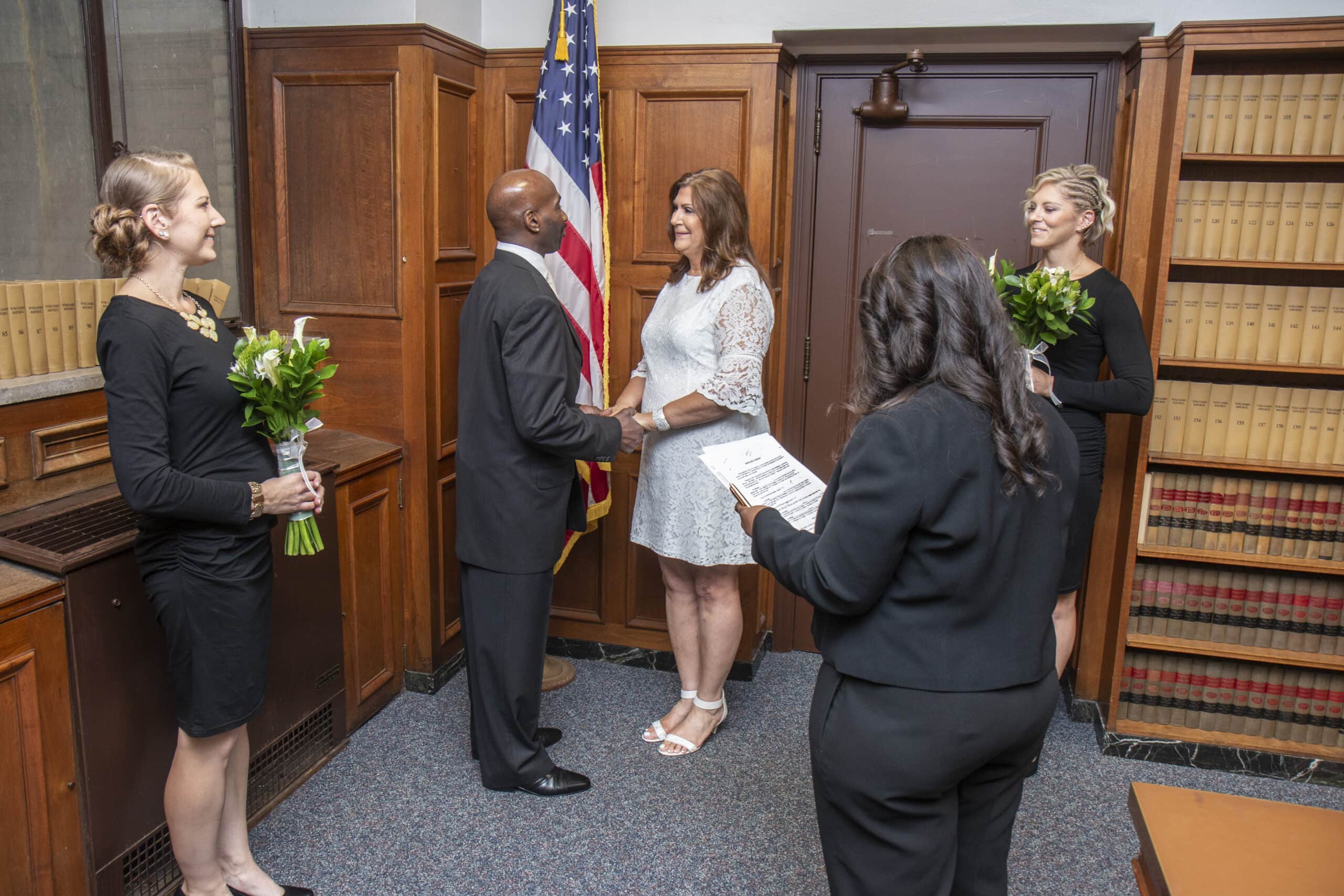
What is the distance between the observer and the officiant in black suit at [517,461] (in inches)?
100

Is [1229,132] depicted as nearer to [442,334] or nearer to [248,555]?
[442,334]

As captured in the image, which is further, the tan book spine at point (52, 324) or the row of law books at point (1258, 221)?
the row of law books at point (1258, 221)

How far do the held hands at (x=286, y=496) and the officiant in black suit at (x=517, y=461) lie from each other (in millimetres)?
598

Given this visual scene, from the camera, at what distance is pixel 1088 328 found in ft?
9.44

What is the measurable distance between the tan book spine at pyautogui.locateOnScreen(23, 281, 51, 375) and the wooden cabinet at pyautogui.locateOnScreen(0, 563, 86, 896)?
0.62m

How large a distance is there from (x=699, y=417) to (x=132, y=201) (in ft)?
4.98

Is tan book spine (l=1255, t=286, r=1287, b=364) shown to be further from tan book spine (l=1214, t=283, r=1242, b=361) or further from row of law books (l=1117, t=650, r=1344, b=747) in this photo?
row of law books (l=1117, t=650, r=1344, b=747)

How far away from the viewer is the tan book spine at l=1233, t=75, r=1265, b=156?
9.80 feet

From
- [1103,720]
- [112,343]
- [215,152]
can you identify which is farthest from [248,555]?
[1103,720]

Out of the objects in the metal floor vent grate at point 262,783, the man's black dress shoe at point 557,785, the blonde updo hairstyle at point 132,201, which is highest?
the blonde updo hairstyle at point 132,201

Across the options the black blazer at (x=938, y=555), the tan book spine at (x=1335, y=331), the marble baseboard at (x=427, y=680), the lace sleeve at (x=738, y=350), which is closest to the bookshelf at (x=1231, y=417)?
the tan book spine at (x=1335, y=331)

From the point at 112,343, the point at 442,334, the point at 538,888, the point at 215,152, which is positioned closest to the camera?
the point at 112,343

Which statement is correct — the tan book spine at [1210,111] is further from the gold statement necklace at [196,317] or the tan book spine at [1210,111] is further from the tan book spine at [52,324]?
the tan book spine at [52,324]

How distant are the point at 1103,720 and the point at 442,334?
252 cm
